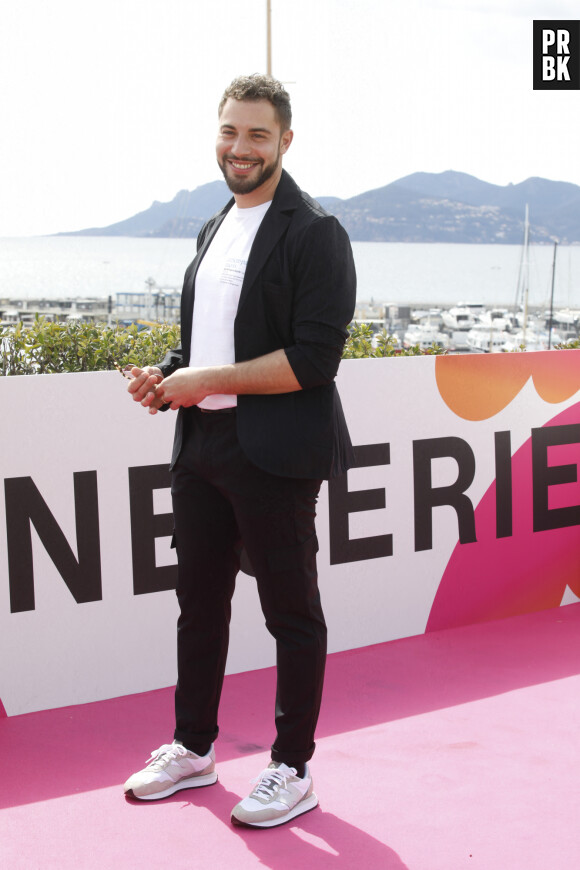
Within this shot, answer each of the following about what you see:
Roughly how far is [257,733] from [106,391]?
1128 mm

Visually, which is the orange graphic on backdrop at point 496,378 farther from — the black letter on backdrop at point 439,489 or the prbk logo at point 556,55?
the prbk logo at point 556,55

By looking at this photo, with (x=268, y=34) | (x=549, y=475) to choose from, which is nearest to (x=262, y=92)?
(x=549, y=475)

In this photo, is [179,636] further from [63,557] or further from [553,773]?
[553,773]

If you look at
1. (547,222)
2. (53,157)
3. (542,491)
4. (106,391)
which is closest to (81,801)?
(106,391)

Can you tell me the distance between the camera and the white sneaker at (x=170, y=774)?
2088mm

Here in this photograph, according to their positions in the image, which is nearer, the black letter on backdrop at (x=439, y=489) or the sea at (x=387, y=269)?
the black letter on backdrop at (x=439, y=489)

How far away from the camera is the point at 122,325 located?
124 inches

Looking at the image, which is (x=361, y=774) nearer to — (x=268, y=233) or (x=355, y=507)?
(x=355, y=507)

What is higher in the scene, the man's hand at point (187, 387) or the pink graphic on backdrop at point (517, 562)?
the man's hand at point (187, 387)

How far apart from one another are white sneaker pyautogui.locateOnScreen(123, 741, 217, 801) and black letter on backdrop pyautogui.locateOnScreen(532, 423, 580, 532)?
6.33 ft

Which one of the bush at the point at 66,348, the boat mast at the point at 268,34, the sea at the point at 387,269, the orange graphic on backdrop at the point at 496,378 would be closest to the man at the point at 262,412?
the bush at the point at 66,348

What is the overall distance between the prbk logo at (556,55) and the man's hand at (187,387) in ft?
21.1

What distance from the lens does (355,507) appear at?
3137 millimetres

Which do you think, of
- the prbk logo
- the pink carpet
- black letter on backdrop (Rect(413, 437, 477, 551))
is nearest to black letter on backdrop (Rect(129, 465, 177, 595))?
the pink carpet
